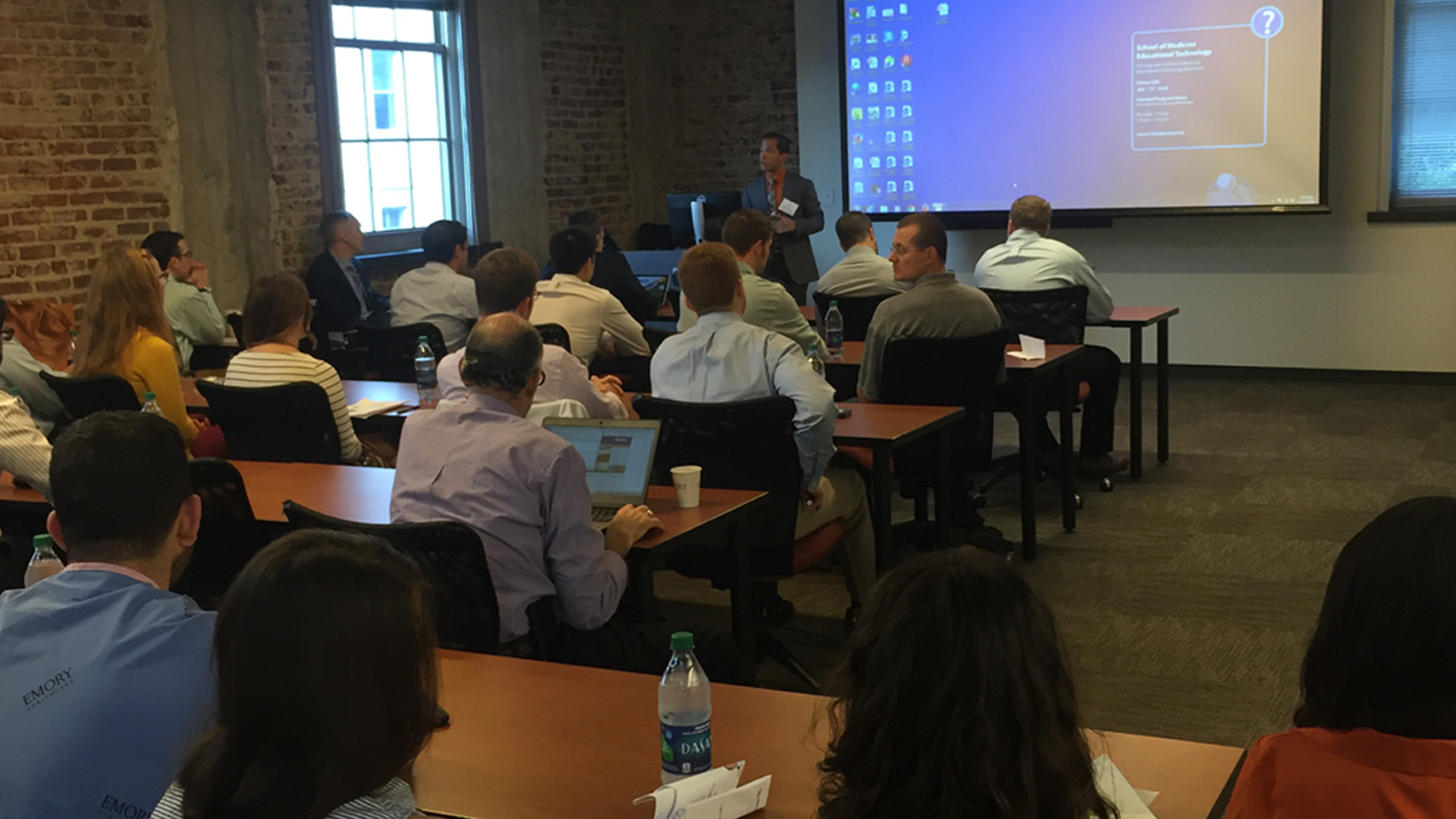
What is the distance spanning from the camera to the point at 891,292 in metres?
6.36

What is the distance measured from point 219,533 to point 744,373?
5.03 feet

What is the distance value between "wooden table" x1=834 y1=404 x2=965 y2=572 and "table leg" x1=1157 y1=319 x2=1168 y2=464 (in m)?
2.29

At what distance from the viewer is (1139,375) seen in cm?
624

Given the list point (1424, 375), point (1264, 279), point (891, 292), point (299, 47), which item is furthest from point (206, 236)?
point (1424, 375)

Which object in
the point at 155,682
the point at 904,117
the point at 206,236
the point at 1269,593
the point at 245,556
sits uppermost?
the point at 904,117

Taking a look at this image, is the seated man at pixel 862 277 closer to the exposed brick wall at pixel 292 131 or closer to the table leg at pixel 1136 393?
the table leg at pixel 1136 393

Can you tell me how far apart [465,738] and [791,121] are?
30.2ft

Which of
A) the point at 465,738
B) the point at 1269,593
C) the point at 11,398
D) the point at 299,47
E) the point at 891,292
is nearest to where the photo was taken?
the point at 465,738

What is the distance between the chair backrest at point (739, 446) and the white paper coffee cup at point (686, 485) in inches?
15.6

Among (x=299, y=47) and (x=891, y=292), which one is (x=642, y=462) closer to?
(x=891, y=292)

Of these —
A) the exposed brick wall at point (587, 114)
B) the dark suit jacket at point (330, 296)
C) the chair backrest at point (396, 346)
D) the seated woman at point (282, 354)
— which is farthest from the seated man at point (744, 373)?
the exposed brick wall at point (587, 114)

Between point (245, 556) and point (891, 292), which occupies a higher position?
point (891, 292)

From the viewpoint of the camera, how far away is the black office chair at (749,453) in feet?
12.5

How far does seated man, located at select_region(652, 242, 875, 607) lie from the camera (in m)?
3.89
